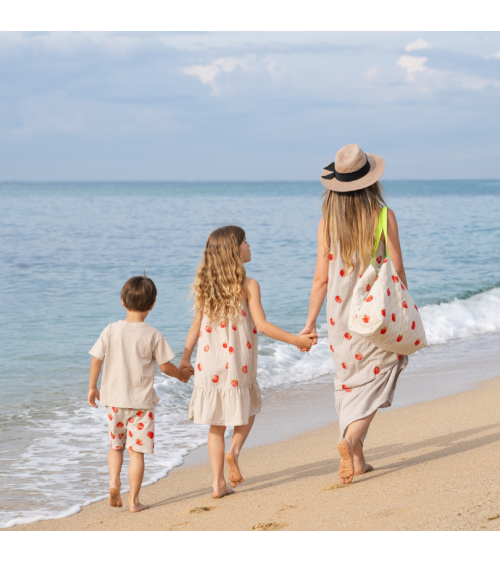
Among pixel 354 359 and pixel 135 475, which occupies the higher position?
pixel 354 359

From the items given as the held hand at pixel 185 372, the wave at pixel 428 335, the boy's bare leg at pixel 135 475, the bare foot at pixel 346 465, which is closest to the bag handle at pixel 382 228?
the bare foot at pixel 346 465

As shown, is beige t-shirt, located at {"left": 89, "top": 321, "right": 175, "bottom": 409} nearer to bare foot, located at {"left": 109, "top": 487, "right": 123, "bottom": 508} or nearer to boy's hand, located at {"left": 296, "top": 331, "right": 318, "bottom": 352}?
bare foot, located at {"left": 109, "top": 487, "right": 123, "bottom": 508}

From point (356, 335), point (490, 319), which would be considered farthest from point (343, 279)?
point (490, 319)

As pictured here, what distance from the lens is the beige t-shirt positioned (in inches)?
139

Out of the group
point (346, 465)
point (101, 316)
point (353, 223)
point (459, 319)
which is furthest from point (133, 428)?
point (459, 319)

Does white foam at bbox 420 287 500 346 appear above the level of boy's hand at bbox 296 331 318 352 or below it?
above

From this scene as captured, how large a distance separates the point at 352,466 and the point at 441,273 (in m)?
13.3

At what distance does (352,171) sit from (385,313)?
2.62 ft

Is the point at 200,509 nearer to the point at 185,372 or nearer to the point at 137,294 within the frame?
the point at 185,372

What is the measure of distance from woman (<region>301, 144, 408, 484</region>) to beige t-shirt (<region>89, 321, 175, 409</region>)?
0.87m

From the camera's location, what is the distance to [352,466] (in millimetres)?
3484

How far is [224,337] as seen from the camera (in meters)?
3.54

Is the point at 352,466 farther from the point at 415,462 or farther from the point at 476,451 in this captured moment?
the point at 476,451

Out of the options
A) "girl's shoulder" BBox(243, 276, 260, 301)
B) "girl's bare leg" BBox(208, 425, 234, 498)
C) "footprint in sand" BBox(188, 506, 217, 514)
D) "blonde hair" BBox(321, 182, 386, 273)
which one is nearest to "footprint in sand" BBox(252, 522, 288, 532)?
"footprint in sand" BBox(188, 506, 217, 514)
